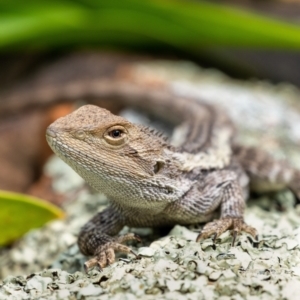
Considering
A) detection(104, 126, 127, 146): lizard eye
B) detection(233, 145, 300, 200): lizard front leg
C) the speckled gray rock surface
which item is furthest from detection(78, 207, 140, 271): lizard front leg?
detection(233, 145, 300, 200): lizard front leg

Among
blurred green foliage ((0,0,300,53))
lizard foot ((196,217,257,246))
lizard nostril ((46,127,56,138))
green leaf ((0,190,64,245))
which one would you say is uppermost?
blurred green foliage ((0,0,300,53))

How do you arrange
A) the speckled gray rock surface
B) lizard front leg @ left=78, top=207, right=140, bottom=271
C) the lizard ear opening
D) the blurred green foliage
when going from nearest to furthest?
the speckled gray rock surface
lizard front leg @ left=78, top=207, right=140, bottom=271
the lizard ear opening
the blurred green foliage

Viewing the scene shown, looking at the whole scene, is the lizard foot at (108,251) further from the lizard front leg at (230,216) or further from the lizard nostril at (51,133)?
the lizard nostril at (51,133)

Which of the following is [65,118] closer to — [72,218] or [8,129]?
[72,218]

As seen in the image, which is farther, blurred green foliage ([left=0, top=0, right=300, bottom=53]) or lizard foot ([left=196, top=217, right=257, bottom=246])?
blurred green foliage ([left=0, top=0, right=300, bottom=53])

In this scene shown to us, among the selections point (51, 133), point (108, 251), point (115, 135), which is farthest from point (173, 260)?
point (51, 133)

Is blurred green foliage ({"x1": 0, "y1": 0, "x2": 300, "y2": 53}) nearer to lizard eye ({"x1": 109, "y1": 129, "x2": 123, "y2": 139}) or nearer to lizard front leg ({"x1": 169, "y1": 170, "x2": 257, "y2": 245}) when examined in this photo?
lizard front leg ({"x1": 169, "y1": 170, "x2": 257, "y2": 245})

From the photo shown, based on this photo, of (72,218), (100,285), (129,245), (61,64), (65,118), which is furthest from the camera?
(61,64)

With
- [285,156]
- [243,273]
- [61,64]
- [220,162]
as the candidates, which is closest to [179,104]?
[285,156]
